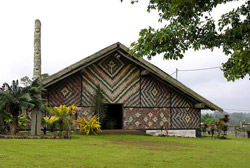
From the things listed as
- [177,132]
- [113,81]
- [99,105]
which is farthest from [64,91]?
[177,132]

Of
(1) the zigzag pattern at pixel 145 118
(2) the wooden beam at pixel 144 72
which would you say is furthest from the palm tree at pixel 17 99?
(2) the wooden beam at pixel 144 72

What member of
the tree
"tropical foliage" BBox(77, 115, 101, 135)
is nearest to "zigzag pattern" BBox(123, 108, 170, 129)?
"tropical foliage" BBox(77, 115, 101, 135)

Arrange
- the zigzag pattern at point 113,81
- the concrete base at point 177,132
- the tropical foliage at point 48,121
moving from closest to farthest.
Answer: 1. the tropical foliage at point 48,121
2. the zigzag pattern at point 113,81
3. the concrete base at point 177,132

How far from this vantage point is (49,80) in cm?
1346

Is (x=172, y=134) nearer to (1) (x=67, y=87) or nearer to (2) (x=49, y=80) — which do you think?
(1) (x=67, y=87)

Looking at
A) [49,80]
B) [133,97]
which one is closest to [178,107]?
[133,97]

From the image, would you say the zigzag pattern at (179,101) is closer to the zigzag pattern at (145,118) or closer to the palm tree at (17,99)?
the zigzag pattern at (145,118)

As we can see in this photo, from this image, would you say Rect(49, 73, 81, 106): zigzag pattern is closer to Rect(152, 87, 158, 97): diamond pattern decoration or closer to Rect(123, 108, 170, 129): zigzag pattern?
Rect(123, 108, 170, 129): zigzag pattern

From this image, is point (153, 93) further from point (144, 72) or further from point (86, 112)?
point (86, 112)

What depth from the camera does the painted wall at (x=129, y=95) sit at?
14812mm

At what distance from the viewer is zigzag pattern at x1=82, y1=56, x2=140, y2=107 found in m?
15.1

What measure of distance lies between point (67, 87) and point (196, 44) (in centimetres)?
938

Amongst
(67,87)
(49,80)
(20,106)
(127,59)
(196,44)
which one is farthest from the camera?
(127,59)

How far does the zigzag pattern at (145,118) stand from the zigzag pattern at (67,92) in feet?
8.52
